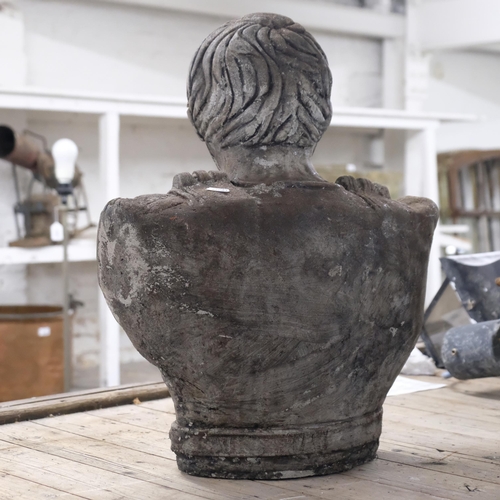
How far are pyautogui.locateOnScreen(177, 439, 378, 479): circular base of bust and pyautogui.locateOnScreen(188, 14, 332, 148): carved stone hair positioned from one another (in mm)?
775

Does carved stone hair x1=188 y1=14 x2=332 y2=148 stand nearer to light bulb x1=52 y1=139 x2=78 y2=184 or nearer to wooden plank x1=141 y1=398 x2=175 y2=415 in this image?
wooden plank x1=141 y1=398 x2=175 y2=415

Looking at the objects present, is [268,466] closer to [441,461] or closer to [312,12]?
[441,461]

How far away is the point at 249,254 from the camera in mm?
1917

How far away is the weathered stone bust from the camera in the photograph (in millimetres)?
1921

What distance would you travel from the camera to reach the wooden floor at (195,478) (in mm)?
1974

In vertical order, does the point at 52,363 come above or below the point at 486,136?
below

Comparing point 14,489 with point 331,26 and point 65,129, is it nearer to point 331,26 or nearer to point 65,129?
point 65,129

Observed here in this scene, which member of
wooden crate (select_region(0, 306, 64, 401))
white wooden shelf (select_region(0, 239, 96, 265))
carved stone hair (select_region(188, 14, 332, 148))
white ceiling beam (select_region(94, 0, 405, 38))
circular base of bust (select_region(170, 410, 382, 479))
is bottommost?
wooden crate (select_region(0, 306, 64, 401))

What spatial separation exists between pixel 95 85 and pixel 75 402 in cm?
353

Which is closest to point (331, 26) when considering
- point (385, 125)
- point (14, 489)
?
point (385, 125)

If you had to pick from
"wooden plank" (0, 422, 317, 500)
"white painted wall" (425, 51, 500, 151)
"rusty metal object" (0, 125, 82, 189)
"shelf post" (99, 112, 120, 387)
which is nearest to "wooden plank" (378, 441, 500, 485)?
"wooden plank" (0, 422, 317, 500)

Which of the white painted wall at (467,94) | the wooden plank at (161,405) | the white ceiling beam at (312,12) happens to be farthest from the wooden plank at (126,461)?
the white painted wall at (467,94)

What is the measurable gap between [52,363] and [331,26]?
3.48 m

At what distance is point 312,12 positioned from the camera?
254 inches
